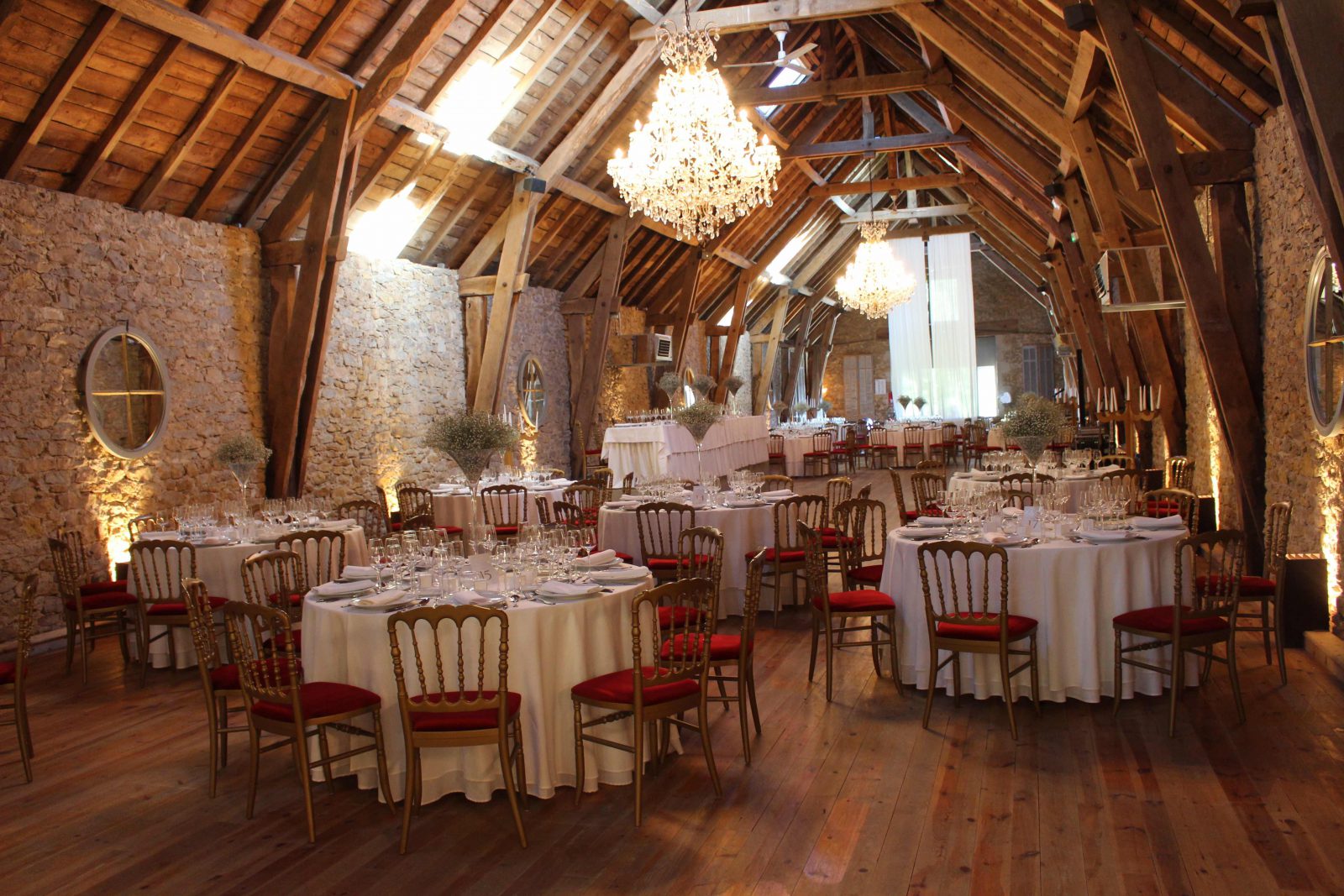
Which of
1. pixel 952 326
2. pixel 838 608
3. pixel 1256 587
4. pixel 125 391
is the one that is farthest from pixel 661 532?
pixel 952 326

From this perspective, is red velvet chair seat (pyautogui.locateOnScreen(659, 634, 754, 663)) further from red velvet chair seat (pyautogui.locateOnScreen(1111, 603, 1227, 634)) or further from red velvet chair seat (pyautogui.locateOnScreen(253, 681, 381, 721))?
red velvet chair seat (pyautogui.locateOnScreen(1111, 603, 1227, 634))

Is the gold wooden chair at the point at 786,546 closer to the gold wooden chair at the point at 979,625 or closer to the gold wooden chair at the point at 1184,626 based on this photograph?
the gold wooden chair at the point at 979,625

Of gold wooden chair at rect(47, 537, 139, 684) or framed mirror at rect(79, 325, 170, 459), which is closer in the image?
gold wooden chair at rect(47, 537, 139, 684)

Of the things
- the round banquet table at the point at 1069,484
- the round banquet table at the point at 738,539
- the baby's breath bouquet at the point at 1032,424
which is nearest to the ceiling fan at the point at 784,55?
the baby's breath bouquet at the point at 1032,424

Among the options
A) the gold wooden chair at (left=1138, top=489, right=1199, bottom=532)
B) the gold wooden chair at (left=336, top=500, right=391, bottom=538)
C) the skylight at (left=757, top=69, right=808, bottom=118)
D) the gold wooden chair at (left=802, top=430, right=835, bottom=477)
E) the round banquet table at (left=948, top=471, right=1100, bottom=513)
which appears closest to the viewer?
the gold wooden chair at (left=1138, top=489, right=1199, bottom=532)

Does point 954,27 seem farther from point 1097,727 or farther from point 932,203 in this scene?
point 932,203

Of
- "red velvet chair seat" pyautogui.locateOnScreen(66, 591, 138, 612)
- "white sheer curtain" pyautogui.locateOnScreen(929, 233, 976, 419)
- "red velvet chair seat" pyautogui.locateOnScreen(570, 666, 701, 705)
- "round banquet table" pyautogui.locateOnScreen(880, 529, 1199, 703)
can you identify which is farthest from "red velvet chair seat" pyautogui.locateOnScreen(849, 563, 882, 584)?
"white sheer curtain" pyautogui.locateOnScreen(929, 233, 976, 419)

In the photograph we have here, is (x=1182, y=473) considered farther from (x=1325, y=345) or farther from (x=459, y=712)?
(x=459, y=712)

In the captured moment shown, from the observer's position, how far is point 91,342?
731cm

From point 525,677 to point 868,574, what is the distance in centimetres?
256

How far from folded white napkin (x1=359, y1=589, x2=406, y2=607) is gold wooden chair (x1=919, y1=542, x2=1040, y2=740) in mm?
2253

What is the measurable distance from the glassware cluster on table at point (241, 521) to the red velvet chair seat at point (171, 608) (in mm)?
492

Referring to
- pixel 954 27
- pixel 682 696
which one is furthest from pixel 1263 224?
pixel 682 696

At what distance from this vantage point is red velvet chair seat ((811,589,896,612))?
16.4ft
